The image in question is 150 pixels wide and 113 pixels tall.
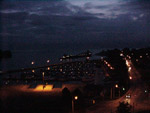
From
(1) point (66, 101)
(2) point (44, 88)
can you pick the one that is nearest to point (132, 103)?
(1) point (66, 101)

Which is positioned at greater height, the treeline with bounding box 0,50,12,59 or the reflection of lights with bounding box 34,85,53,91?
the treeline with bounding box 0,50,12,59

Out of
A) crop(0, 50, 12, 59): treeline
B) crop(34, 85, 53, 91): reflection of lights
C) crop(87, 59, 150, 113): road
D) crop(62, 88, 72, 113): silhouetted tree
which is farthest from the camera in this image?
crop(34, 85, 53, 91): reflection of lights

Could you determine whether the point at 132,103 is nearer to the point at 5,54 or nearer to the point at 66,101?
the point at 66,101

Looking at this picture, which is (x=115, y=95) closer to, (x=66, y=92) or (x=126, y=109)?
(x=66, y=92)

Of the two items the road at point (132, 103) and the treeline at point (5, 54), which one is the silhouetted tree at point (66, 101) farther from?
the treeline at point (5, 54)

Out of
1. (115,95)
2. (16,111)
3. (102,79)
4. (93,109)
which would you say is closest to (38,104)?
(16,111)

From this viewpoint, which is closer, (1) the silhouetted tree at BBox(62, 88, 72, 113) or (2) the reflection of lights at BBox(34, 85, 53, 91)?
(1) the silhouetted tree at BBox(62, 88, 72, 113)

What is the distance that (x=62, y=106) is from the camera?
13.3m

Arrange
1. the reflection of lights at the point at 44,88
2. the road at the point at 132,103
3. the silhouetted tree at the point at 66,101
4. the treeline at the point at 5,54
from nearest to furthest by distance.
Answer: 1. the treeline at the point at 5,54
2. the road at the point at 132,103
3. the silhouetted tree at the point at 66,101
4. the reflection of lights at the point at 44,88

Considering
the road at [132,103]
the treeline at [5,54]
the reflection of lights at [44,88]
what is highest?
the treeline at [5,54]

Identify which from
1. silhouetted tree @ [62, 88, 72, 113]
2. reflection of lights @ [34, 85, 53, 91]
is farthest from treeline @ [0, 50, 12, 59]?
reflection of lights @ [34, 85, 53, 91]

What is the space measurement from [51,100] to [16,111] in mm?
3680

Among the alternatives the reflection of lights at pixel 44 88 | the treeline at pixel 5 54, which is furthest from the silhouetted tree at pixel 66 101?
the treeline at pixel 5 54

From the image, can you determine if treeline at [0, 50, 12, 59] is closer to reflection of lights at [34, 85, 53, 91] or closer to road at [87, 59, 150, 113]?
road at [87, 59, 150, 113]
